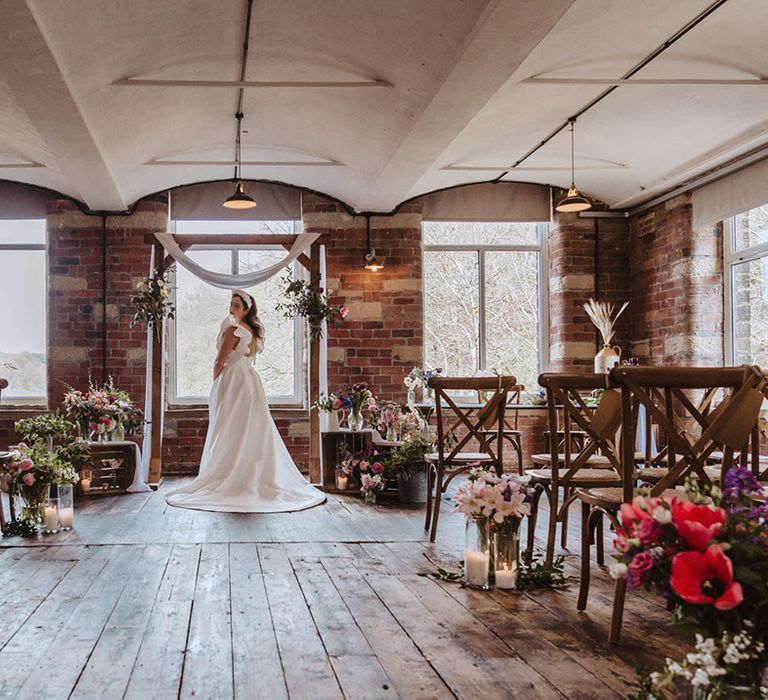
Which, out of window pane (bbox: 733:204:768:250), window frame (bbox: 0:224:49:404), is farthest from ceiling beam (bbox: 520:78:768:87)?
window frame (bbox: 0:224:49:404)

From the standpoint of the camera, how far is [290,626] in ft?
10.8

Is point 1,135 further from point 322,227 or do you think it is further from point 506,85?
point 506,85

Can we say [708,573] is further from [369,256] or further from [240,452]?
[369,256]

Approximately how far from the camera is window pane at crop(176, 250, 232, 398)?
9344 millimetres

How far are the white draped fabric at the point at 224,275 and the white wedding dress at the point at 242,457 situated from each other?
0.78 m

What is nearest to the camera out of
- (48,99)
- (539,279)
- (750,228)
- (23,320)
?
(48,99)

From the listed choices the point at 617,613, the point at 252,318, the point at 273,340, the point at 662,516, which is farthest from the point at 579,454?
the point at 273,340

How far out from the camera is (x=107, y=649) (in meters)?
3.00

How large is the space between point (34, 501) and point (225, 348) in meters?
2.33

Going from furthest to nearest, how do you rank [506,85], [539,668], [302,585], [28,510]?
[506,85] < [28,510] < [302,585] < [539,668]

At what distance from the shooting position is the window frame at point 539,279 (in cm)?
967

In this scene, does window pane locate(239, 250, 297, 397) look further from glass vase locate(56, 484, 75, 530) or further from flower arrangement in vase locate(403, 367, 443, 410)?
glass vase locate(56, 484, 75, 530)

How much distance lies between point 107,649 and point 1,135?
5.25 metres

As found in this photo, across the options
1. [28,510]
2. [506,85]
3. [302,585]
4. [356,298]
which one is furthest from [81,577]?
[356,298]
